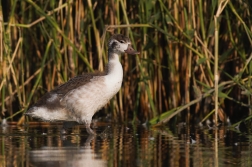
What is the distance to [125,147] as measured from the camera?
790 centimetres

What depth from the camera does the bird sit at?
938 centimetres

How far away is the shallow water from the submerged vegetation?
0.52m

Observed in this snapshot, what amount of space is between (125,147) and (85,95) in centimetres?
166

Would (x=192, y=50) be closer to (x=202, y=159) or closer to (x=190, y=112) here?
(x=190, y=112)

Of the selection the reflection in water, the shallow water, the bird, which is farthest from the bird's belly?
the reflection in water

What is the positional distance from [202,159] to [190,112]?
389cm

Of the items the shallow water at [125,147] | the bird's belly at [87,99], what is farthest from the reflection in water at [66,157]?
the bird's belly at [87,99]

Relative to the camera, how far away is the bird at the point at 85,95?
30.8 feet

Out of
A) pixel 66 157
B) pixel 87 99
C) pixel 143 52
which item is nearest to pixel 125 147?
pixel 66 157

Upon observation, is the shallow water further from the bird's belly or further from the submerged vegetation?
the submerged vegetation

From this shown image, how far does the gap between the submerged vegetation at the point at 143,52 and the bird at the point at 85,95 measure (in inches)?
17.7

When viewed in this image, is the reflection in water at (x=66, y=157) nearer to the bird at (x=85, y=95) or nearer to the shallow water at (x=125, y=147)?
the shallow water at (x=125, y=147)

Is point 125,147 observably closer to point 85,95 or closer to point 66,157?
point 66,157

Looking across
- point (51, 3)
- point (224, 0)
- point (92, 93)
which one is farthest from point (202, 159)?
point (51, 3)
